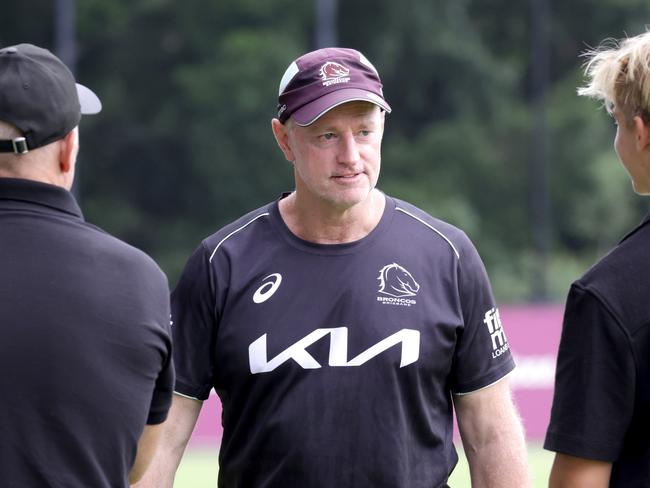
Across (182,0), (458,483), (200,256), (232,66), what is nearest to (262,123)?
(232,66)

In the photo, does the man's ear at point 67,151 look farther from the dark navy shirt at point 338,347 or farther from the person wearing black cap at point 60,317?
the dark navy shirt at point 338,347

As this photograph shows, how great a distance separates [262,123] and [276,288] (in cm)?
1897

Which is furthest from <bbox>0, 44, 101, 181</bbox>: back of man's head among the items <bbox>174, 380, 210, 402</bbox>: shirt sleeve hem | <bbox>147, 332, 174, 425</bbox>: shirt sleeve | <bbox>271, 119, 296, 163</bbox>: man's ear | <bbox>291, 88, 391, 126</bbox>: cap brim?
<bbox>174, 380, 210, 402</bbox>: shirt sleeve hem

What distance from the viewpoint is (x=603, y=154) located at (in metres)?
27.0

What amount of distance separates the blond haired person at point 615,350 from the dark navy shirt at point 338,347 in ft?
2.19

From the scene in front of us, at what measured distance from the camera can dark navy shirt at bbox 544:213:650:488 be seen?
307cm

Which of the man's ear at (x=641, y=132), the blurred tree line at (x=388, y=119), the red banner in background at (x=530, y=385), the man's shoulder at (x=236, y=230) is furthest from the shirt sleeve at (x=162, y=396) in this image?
the blurred tree line at (x=388, y=119)

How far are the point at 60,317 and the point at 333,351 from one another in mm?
1024

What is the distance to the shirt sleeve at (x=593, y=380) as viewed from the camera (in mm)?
3080

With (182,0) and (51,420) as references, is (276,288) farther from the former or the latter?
(182,0)

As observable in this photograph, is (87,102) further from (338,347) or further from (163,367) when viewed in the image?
(338,347)

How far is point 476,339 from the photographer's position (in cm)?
396

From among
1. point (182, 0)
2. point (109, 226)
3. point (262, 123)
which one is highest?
point (182, 0)

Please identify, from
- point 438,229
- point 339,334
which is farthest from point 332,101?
point 339,334
